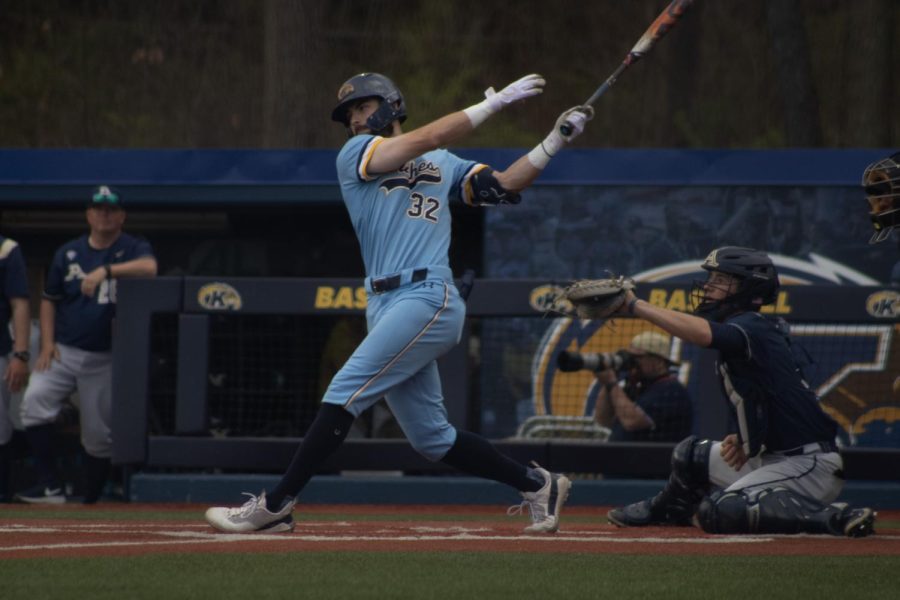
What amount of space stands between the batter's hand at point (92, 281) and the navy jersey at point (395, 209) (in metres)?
2.90

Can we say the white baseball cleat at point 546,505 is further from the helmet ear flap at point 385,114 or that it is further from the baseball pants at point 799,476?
the helmet ear flap at point 385,114

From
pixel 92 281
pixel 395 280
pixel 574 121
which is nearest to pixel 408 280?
pixel 395 280

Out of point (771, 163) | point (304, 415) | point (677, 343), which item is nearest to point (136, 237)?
point (304, 415)

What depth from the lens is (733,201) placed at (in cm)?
855

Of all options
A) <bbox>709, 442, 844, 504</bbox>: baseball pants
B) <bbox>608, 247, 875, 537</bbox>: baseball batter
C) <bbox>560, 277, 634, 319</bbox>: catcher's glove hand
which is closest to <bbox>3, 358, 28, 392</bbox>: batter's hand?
<bbox>608, 247, 875, 537</bbox>: baseball batter

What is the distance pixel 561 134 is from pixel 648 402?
311 centimetres

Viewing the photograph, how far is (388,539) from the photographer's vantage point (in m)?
5.11

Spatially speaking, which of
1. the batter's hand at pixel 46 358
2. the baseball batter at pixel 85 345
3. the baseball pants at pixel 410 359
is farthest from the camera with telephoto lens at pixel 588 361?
the batter's hand at pixel 46 358

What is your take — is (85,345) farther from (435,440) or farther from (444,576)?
(444,576)

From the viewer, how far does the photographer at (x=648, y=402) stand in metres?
7.87

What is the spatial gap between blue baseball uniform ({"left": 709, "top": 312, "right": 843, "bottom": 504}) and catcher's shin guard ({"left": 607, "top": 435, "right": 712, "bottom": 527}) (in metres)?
0.21

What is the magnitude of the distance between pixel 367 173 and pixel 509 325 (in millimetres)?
3319

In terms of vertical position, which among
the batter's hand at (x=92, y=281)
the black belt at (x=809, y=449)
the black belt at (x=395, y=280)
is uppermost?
the batter's hand at (x=92, y=281)

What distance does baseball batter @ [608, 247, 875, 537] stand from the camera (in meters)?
5.40
